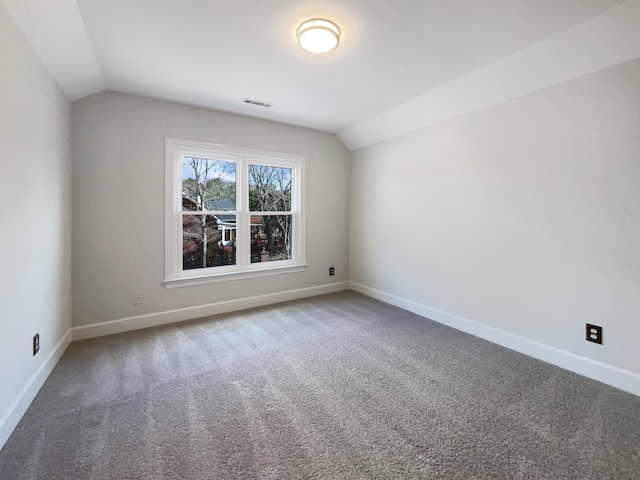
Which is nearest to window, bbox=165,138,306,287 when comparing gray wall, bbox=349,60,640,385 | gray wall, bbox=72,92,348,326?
gray wall, bbox=72,92,348,326

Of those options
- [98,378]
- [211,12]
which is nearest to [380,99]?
[211,12]

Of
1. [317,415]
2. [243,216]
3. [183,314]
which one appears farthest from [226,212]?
[317,415]

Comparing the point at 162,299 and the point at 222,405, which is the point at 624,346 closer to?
the point at 222,405

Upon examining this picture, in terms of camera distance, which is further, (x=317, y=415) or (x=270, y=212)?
(x=270, y=212)

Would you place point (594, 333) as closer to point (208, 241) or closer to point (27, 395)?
point (208, 241)

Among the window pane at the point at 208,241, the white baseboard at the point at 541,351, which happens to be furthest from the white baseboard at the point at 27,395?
the white baseboard at the point at 541,351

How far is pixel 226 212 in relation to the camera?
147 inches

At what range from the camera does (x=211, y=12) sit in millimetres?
1869

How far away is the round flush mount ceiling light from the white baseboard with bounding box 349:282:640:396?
291cm

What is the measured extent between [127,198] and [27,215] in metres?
1.20

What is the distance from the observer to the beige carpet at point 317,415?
1.41 metres

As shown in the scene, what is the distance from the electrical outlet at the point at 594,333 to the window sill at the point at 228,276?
3132 mm

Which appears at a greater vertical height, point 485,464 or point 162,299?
point 162,299

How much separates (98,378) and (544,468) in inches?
114
